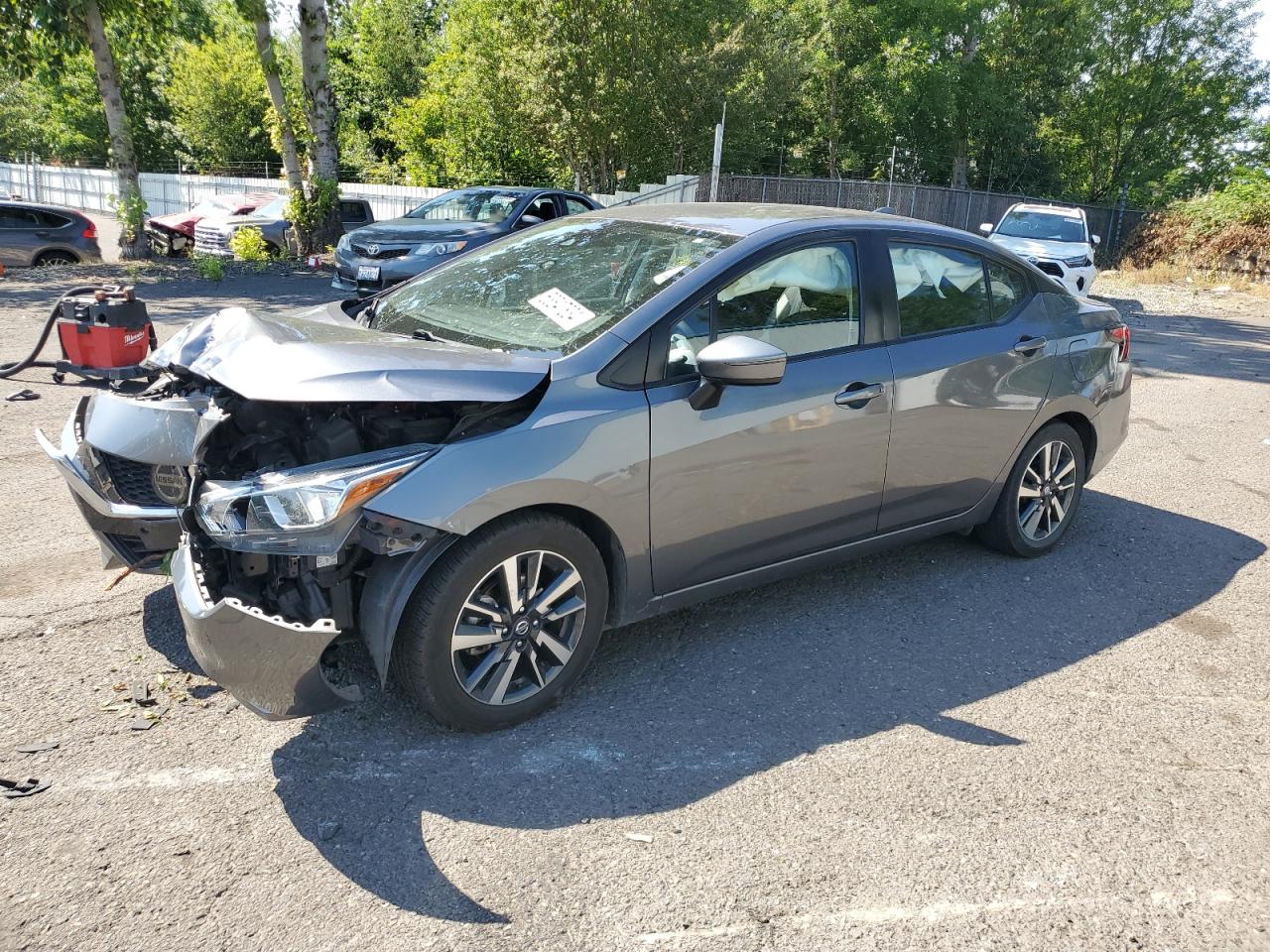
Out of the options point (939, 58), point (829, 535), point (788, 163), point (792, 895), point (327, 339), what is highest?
point (939, 58)

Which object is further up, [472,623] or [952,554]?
[472,623]

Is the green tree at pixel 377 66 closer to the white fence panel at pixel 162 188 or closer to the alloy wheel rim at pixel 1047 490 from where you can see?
the white fence panel at pixel 162 188

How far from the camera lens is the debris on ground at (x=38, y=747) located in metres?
3.22

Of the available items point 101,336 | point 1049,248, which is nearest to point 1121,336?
point 101,336

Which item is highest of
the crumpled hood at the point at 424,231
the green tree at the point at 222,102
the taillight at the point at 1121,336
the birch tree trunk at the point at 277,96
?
the green tree at the point at 222,102

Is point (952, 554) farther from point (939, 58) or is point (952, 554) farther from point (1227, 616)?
point (939, 58)

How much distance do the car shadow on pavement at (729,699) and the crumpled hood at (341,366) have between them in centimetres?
115

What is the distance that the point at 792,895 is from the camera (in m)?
2.77

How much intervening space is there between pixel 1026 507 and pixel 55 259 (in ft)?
57.0

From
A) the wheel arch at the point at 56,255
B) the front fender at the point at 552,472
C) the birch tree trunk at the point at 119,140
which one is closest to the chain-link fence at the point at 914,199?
the birch tree trunk at the point at 119,140

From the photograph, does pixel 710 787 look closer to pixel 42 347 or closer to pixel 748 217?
pixel 748 217

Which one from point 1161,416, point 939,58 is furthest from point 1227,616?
point 939,58

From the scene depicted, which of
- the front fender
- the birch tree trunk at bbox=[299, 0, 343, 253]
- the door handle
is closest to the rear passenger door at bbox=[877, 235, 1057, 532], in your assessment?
the door handle

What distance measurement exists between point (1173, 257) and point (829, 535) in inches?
1125
